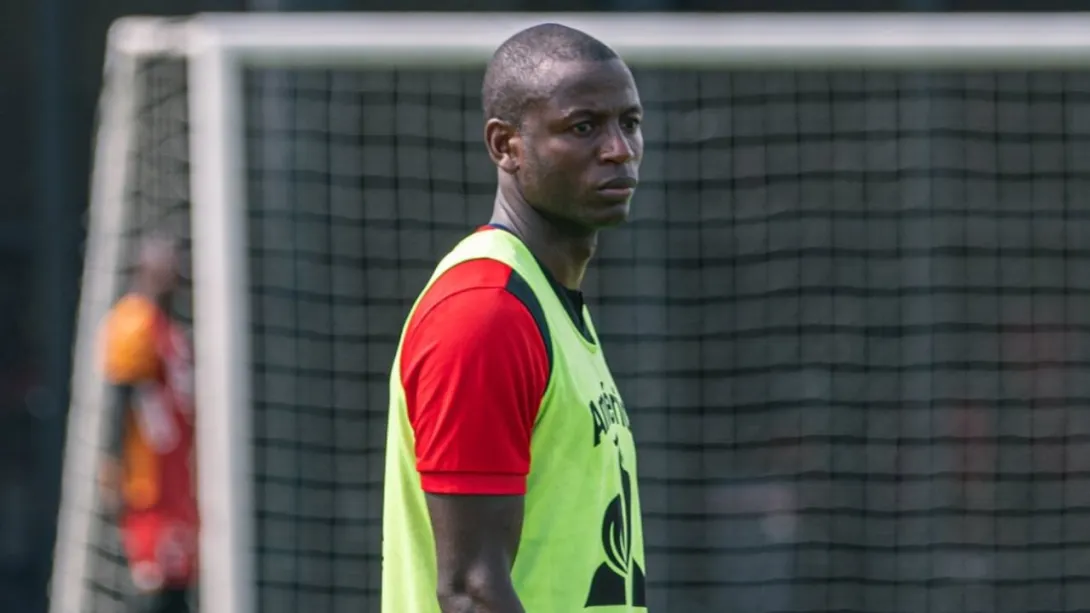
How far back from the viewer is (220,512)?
4441 mm

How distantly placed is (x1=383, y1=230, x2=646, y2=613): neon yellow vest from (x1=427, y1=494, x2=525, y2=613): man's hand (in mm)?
117

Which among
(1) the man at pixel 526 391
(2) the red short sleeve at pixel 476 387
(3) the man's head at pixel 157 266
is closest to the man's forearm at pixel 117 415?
(3) the man's head at pixel 157 266

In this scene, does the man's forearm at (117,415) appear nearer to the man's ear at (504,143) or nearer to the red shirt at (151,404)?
the red shirt at (151,404)

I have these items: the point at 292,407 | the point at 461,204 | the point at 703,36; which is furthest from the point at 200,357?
the point at 461,204

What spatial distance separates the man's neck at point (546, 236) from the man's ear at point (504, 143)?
5 cm

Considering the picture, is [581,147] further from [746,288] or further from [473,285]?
[746,288]

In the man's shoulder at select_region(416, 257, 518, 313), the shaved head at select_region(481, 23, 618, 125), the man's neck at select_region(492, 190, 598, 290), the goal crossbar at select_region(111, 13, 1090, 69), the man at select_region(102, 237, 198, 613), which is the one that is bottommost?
the man at select_region(102, 237, 198, 613)

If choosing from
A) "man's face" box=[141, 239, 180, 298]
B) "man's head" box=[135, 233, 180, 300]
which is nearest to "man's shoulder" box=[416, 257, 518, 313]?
"man's head" box=[135, 233, 180, 300]

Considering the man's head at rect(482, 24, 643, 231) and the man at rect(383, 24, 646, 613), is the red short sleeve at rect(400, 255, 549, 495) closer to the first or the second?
the man at rect(383, 24, 646, 613)

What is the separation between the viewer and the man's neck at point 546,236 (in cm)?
274

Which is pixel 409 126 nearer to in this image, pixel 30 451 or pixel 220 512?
pixel 220 512

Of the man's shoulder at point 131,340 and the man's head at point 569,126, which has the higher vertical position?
the man's head at point 569,126

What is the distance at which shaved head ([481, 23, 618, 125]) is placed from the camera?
268 centimetres

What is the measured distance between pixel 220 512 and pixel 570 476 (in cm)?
202
